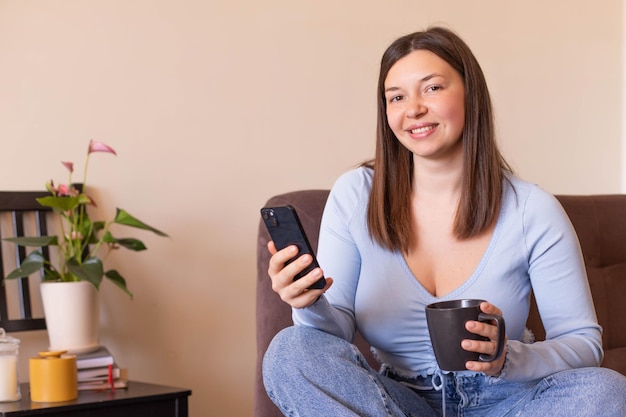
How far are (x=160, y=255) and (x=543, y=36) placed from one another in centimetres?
154

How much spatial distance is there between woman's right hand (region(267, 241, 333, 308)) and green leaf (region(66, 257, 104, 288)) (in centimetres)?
64

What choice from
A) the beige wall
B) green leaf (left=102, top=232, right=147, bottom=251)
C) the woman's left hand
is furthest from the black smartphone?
the beige wall

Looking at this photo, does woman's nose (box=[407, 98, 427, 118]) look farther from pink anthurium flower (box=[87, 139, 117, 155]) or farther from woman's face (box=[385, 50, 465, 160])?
pink anthurium flower (box=[87, 139, 117, 155])

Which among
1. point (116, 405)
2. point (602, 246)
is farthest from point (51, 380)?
point (602, 246)

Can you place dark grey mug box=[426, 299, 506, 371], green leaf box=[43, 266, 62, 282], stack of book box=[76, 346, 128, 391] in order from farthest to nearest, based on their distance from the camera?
green leaf box=[43, 266, 62, 282], stack of book box=[76, 346, 128, 391], dark grey mug box=[426, 299, 506, 371]

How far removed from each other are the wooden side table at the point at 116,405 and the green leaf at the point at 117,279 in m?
0.22

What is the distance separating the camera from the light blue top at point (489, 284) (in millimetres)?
1492

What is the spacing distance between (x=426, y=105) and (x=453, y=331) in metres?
0.51

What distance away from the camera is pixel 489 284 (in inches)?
59.6

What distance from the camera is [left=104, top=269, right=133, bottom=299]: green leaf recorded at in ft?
6.52

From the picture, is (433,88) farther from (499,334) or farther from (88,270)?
(88,270)

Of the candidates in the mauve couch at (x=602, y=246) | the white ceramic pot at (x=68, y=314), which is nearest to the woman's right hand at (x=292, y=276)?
the mauve couch at (x=602, y=246)

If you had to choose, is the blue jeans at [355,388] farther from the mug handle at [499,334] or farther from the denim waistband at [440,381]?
the mug handle at [499,334]

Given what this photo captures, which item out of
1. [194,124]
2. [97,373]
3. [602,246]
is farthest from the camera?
[194,124]
